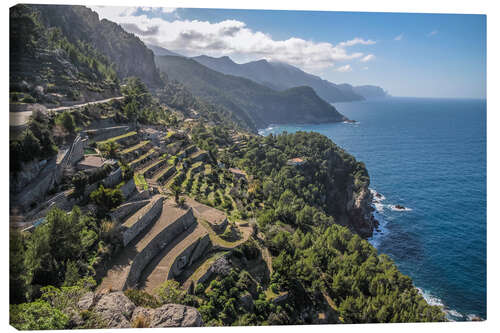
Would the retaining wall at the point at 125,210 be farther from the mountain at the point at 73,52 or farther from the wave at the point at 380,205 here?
the wave at the point at 380,205

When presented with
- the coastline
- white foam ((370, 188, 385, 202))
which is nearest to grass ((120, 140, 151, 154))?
the coastline

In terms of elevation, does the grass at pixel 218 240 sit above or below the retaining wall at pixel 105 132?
below

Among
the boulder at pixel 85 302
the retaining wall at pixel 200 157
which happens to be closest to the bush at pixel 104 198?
the boulder at pixel 85 302

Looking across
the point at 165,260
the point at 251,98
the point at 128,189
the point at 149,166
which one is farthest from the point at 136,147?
the point at 251,98

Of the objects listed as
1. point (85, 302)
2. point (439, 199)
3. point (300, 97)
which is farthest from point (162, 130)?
point (300, 97)

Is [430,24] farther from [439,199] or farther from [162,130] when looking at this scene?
[439,199]

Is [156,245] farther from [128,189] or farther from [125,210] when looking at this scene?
[128,189]
